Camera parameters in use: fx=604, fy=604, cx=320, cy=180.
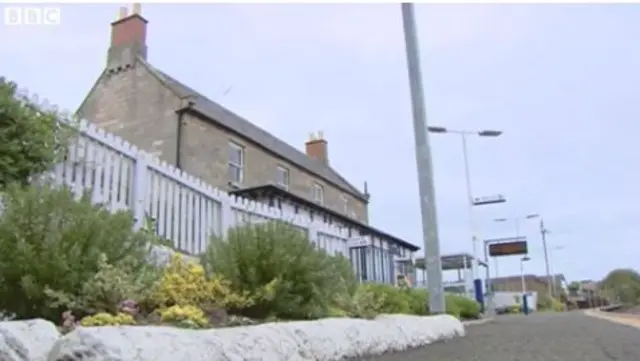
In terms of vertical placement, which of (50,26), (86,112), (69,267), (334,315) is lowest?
(334,315)

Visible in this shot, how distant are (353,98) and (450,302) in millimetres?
5970

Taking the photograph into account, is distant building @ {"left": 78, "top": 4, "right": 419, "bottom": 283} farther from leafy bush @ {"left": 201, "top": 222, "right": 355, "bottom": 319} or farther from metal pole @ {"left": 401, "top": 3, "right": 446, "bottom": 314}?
leafy bush @ {"left": 201, "top": 222, "right": 355, "bottom": 319}

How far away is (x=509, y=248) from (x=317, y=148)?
1196 centimetres

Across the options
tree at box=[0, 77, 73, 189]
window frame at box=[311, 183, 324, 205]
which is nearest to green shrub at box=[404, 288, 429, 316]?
tree at box=[0, 77, 73, 189]

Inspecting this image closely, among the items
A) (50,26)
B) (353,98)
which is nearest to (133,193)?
(50,26)

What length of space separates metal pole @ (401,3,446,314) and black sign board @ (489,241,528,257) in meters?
25.5

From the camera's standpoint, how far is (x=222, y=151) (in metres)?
21.5

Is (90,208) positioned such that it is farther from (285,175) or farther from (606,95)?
(285,175)

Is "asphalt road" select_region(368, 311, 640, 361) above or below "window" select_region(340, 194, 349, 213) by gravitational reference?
below

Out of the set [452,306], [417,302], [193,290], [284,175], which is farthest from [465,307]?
[193,290]

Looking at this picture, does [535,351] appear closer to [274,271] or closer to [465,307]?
[274,271]

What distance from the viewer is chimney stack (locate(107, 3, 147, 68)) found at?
22.1 meters

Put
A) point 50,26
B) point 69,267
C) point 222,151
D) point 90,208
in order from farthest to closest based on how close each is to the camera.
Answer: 1. point 222,151
2. point 50,26
3. point 90,208
4. point 69,267

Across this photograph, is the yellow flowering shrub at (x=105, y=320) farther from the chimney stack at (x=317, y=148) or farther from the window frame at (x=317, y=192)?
the chimney stack at (x=317, y=148)
